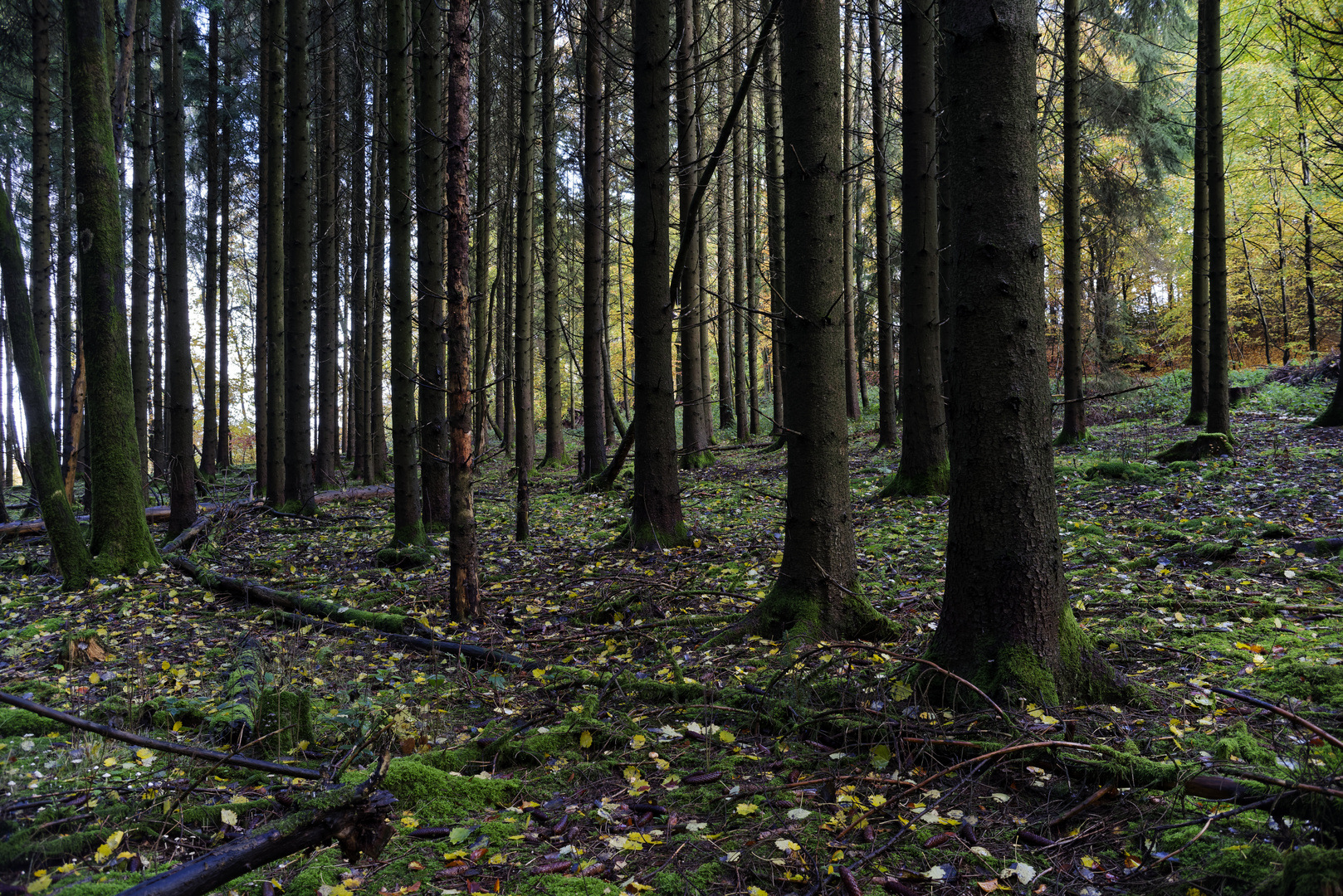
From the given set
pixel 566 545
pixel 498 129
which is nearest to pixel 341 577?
pixel 566 545

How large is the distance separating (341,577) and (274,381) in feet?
18.0

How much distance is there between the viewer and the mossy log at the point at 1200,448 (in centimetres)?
909

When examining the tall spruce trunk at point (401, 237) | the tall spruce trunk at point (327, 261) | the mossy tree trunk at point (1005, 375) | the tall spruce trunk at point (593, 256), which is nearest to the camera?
the mossy tree trunk at point (1005, 375)

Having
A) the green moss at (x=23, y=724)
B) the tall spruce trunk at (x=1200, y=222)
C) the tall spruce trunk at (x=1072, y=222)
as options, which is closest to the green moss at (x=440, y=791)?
the green moss at (x=23, y=724)

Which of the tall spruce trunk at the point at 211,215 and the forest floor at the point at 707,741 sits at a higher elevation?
the tall spruce trunk at the point at 211,215

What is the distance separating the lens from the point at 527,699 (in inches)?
159

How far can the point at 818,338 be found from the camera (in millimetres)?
4223

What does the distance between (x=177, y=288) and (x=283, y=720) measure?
8922 millimetres

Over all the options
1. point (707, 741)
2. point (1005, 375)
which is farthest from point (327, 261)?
point (1005, 375)

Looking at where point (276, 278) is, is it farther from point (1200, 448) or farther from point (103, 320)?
point (1200, 448)

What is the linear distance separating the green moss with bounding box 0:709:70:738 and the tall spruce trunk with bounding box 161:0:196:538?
6.37 metres

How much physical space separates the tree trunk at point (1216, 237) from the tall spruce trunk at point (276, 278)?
12.7 meters

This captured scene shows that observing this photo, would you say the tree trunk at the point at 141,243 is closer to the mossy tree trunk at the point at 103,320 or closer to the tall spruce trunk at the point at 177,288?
the tall spruce trunk at the point at 177,288

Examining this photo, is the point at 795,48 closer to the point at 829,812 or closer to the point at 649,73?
the point at 649,73
